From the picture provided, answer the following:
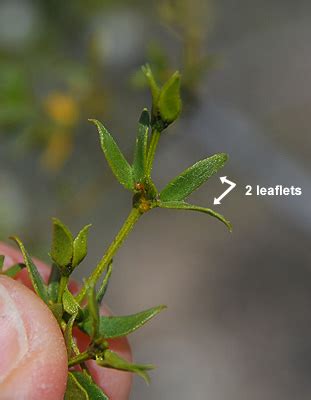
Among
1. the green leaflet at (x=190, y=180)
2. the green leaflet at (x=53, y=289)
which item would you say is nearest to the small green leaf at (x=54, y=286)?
the green leaflet at (x=53, y=289)

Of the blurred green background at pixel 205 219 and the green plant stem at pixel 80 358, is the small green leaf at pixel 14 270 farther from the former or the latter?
the blurred green background at pixel 205 219

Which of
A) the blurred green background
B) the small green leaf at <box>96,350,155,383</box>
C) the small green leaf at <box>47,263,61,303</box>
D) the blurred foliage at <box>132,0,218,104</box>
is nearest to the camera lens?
the small green leaf at <box>96,350,155,383</box>

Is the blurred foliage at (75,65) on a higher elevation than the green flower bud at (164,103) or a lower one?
higher

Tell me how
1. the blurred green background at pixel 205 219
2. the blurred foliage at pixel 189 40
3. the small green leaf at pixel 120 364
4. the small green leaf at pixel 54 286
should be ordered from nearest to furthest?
1. the small green leaf at pixel 120 364
2. the small green leaf at pixel 54 286
3. the blurred foliage at pixel 189 40
4. the blurred green background at pixel 205 219

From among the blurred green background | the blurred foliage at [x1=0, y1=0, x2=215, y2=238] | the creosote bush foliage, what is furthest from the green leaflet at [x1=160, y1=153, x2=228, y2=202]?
the blurred green background

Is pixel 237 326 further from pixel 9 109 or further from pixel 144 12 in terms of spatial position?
pixel 9 109

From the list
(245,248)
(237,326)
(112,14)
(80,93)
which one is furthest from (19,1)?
(237,326)

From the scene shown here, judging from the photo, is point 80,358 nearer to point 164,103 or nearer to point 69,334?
point 69,334

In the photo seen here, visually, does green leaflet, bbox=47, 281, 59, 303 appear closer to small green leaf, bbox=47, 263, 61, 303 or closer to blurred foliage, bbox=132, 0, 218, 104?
small green leaf, bbox=47, 263, 61, 303
